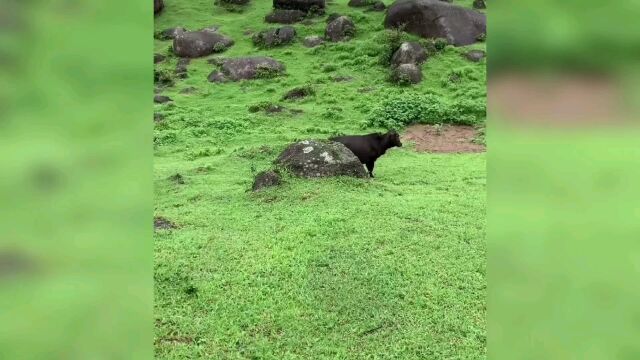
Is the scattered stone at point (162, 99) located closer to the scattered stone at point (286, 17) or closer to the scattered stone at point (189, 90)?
the scattered stone at point (189, 90)

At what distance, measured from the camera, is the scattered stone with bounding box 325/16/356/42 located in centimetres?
3169

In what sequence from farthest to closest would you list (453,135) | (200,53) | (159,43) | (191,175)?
(159,43) < (200,53) < (453,135) < (191,175)

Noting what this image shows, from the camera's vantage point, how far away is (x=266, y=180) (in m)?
11.7

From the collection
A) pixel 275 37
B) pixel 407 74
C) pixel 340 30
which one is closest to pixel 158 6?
pixel 275 37

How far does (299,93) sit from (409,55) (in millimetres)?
5760

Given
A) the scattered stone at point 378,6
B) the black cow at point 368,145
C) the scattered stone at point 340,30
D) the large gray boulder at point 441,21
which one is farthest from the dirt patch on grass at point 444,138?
the scattered stone at point 378,6

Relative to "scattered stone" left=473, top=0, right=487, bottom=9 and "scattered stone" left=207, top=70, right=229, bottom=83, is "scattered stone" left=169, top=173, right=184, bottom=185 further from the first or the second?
"scattered stone" left=473, top=0, right=487, bottom=9

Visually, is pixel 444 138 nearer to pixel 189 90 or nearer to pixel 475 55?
pixel 475 55

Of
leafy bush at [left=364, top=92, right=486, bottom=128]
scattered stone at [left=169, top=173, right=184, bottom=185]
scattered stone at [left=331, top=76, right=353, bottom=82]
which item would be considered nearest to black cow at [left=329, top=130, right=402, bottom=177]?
scattered stone at [left=169, top=173, right=184, bottom=185]
